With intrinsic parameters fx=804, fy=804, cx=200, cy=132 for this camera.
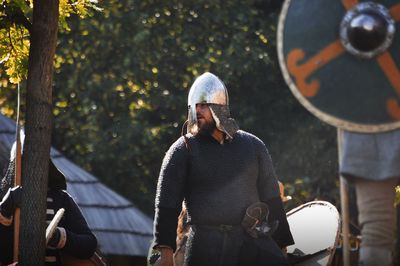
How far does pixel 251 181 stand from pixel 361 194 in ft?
4.28

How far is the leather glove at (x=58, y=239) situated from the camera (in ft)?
17.2

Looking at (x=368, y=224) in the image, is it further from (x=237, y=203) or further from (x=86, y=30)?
(x=86, y=30)

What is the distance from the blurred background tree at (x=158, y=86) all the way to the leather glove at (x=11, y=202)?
770cm

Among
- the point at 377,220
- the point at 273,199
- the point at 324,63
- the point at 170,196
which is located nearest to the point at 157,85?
the point at 273,199

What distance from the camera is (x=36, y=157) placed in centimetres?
460

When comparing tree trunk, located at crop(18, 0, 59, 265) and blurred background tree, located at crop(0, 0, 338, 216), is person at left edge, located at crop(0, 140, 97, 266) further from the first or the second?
blurred background tree, located at crop(0, 0, 338, 216)

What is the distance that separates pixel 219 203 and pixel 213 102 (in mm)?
723

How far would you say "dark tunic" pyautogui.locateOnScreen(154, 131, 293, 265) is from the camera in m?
4.86

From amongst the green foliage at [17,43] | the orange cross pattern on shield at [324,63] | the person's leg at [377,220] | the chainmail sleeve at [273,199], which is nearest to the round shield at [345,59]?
the orange cross pattern on shield at [324,63]

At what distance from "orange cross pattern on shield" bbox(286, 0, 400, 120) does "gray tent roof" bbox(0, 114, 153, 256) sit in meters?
7.47

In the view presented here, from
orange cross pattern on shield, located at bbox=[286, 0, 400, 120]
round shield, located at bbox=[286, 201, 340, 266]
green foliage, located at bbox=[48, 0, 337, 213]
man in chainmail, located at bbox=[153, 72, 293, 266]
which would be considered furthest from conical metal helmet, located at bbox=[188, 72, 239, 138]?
green foliage, located at bbox=[48, 0, 337, 213]

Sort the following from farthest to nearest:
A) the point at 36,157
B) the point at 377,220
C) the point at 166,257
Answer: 1. the point at 166,257
2. the point at 36,157
3. the point at 377,220

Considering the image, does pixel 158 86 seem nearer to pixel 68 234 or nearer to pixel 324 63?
pixel 68 234

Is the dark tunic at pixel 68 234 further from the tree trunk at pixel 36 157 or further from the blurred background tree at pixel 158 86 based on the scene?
the blurred background tree at pixel 158 86
